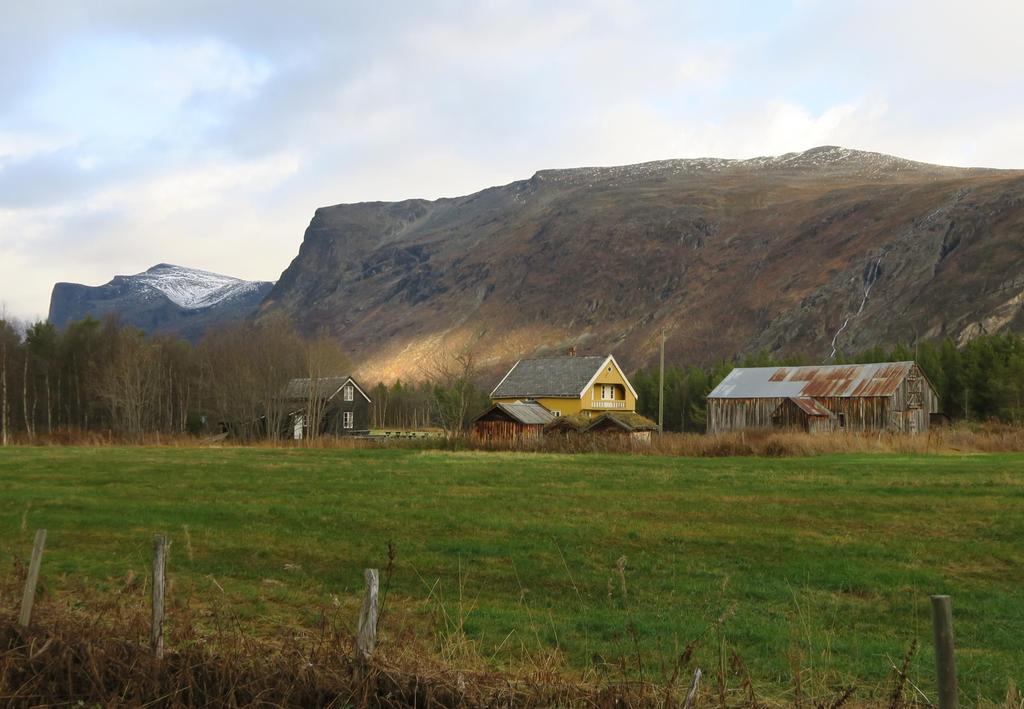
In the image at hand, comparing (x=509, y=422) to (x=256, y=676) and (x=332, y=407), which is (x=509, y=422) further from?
(x=256, y=676)

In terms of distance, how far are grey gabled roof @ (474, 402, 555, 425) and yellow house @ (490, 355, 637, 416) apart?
3495 millimetres

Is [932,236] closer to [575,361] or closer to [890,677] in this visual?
[575,361]

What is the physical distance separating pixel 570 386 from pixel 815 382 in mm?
19137

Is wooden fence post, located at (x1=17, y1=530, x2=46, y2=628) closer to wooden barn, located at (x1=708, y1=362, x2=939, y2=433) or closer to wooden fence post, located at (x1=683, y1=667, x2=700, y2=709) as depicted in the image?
wooden fence post, located at (x1=683, y1=667, x2=700, y2=709)

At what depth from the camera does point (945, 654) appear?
457 centimetres

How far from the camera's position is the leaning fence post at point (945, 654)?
4547 millimetres

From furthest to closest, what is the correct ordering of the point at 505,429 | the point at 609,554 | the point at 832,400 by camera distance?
the point at 832,400, the point at 505,429, the point at 609,554

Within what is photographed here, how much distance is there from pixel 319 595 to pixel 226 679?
4.97 meters

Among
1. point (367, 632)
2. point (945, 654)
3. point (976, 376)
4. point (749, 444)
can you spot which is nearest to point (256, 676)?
point (367, 632)

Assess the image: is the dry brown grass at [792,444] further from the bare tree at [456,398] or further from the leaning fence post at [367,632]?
the leaning fence post at [367,632]

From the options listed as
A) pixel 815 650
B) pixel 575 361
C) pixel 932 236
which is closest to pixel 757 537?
pixel 815 650

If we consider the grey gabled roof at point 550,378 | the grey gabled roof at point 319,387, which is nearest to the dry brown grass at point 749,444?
the grey gabled roof at point 550,378

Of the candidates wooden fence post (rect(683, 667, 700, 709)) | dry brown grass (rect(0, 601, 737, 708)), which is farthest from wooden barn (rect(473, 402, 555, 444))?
wooden fence post (rect(683, 667, 700, 709))

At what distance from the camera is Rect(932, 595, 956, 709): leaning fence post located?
14.9ft
